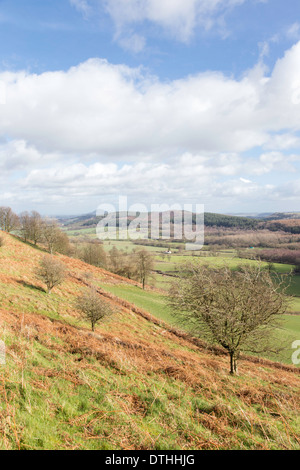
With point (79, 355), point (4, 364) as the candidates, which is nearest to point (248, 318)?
point (79, 355)

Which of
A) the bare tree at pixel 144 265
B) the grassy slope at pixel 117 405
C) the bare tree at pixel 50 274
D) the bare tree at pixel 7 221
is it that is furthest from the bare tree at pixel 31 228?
the grassy slope at pixel 117 405

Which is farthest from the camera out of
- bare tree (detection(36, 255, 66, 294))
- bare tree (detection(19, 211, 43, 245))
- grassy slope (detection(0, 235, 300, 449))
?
bare tree (detection(19, 211, 43, 245))

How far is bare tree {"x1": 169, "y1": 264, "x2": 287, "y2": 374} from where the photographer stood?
1305cm

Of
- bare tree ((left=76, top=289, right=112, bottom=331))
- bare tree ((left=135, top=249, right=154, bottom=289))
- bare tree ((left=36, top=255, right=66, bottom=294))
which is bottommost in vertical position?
bare tree ((left=135, top=249, right=154, bottom=289))

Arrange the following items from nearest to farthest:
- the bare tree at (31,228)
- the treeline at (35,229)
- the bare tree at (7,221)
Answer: the treeline at (35,229), the bare tree at (31,228), the bare tree at (7,221)

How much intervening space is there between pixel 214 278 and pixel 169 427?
10.4 metres

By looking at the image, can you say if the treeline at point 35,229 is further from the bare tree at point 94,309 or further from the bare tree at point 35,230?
the bare tree at point 94,309

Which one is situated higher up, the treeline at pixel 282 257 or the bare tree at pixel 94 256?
the bare tree at pixel 94 256

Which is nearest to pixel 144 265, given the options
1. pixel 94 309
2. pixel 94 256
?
pixel 94 256

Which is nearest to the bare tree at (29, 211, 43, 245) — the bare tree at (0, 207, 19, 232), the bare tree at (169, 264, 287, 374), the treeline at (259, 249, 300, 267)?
the bare tree at (0, 207, 19, 232)

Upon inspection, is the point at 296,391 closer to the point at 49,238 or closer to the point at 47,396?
the point at 47,396

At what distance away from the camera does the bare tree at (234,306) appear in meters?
13.0

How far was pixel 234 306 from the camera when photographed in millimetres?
12992

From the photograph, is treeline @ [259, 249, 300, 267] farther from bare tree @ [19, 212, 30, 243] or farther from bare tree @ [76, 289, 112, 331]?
bare tree @ [76, 289, 112, 331]
